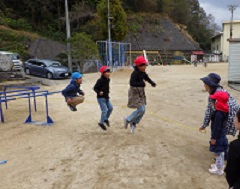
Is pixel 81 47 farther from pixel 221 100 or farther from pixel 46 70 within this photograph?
pixel 221 100

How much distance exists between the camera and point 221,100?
12.6ft

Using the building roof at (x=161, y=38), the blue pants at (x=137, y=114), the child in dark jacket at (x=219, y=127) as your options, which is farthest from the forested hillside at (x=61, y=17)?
the child in dark jacket at (x=219, y=127)

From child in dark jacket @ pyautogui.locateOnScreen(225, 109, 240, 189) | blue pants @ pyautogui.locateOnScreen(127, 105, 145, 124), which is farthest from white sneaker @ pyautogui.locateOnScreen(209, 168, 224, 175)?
blue pants @ pyautogui.locateOnScreen(127, 105, 145, 124)

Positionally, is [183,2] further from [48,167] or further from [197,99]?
[48,167]

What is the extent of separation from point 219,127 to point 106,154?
1976 mm

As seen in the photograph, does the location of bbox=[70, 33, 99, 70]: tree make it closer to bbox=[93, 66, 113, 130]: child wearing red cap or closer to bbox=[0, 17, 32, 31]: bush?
bbox=[0, 17, 32, 31]: bush

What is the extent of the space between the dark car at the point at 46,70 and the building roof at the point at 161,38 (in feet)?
84.0

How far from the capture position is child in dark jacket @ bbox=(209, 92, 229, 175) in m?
3.85

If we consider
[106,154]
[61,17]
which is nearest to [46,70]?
[106,154]

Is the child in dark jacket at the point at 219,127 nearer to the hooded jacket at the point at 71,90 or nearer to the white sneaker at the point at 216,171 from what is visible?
the white sneaker at the point at 216,171

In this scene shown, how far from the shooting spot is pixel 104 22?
28.2m

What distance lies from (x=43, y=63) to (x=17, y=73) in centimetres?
255

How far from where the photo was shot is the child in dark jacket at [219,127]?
3.85 meters

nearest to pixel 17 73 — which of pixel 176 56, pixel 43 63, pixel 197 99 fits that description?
pixel 43 63
